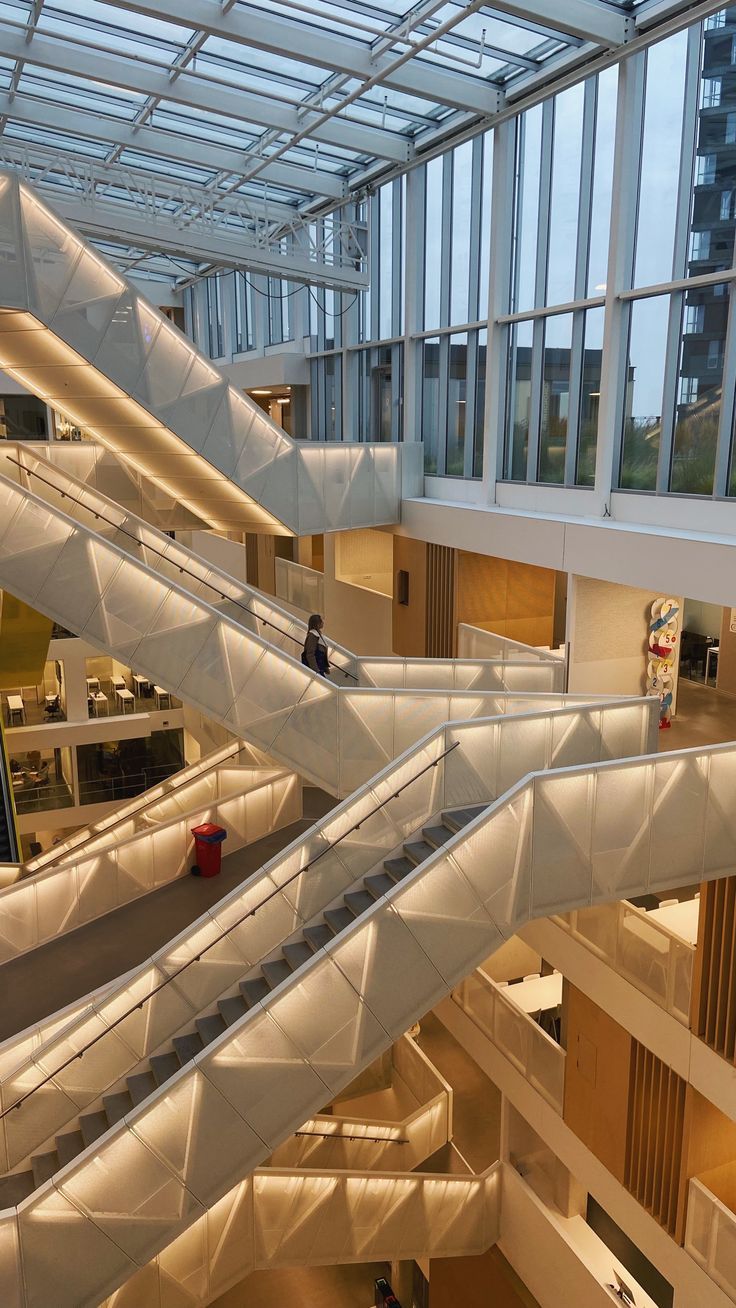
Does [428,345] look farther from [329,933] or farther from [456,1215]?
[456,1215]

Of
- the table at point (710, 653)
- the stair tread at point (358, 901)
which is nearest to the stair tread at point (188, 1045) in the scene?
the stair tread at point (358, 901)

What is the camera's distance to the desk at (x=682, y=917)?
45.6ft

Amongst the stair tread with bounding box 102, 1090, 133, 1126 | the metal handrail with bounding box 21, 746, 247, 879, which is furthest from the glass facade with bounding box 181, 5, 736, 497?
the stair tread with bounding box 102, 1090, 133, 1126

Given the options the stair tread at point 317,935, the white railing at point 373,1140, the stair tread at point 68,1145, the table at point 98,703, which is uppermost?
the stair tread at point 317,935

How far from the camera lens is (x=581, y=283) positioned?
1786cm

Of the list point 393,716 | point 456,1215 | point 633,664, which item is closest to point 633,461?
point 633,664

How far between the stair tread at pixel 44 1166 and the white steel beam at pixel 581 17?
1587 cm

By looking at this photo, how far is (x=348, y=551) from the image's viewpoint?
2991cm

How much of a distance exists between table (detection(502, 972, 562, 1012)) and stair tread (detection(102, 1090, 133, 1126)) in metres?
9.66

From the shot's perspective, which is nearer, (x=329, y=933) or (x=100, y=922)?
(x=329, y=933)

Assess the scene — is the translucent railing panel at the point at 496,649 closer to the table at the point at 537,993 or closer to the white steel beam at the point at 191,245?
the table at the point at 537,993

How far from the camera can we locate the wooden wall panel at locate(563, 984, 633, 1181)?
535 inches

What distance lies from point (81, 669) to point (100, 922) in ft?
58.3

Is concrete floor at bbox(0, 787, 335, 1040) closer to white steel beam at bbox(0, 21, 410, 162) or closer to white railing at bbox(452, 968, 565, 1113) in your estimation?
white railing at bbox(452, 968, 565, 1113)
